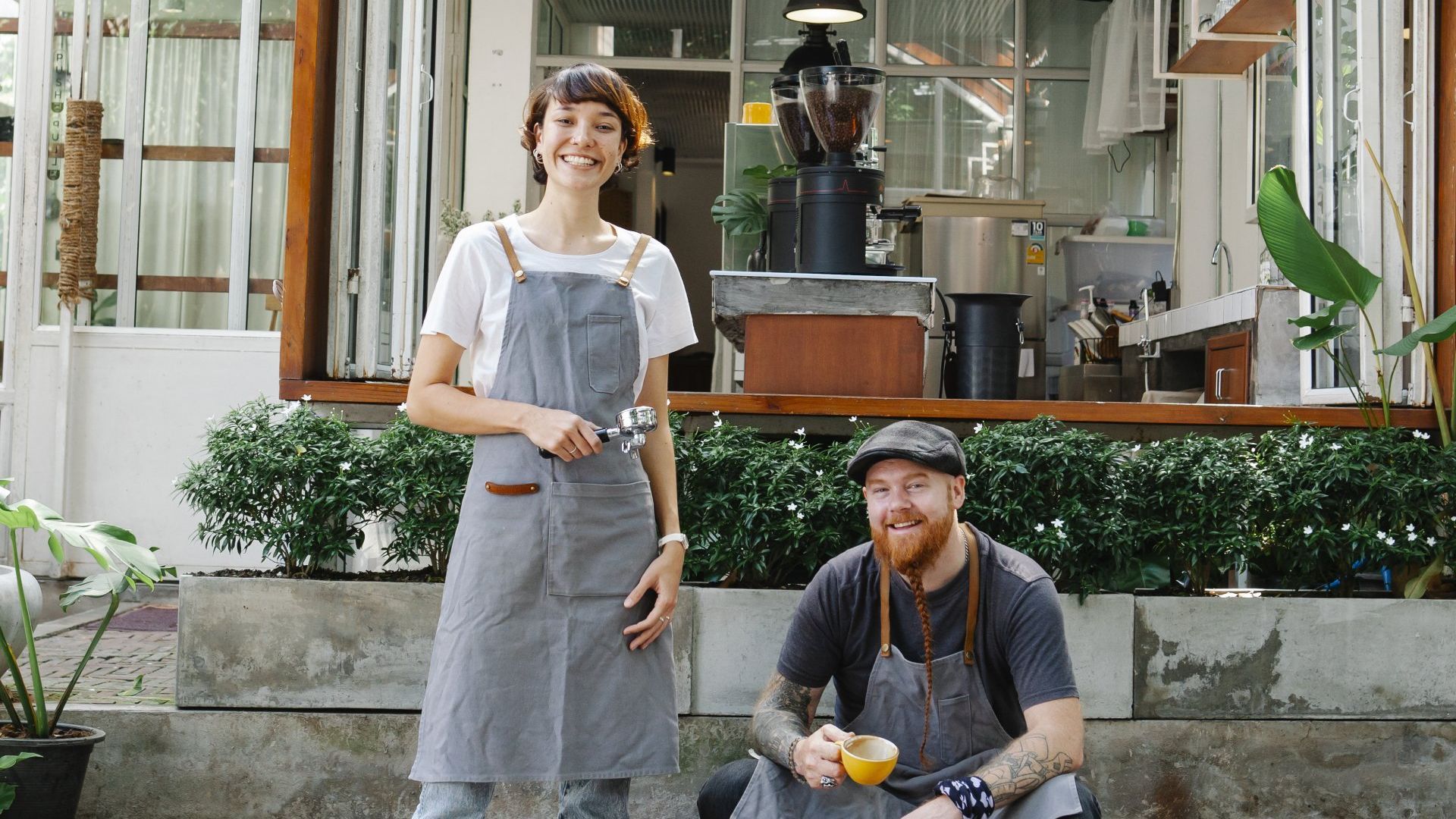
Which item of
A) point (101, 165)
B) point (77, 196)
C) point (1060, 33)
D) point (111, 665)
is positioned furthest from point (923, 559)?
point (1060, 33)

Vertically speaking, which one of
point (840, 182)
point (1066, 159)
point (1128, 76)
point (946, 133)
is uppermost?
point (1128, 76)

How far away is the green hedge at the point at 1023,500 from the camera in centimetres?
375

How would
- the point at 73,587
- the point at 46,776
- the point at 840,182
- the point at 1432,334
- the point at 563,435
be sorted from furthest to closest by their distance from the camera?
the point at 840,182, the point at 1432,334, the point at 73,587, the point at 46,776, the point at 563,435

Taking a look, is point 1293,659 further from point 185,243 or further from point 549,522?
point 185,243

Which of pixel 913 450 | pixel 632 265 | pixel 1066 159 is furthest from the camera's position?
pixel 1066 159

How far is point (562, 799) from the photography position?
94.8 inches

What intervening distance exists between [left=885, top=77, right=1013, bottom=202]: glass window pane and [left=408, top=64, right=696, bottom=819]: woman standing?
7964 millimetres

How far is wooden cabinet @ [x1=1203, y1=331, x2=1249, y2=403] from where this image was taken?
19.1ft

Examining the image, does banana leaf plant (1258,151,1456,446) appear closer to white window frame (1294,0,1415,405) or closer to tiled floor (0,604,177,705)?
white window frame (1294,0,1415,405)

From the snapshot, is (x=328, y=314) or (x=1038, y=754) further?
(x=328, y=314)

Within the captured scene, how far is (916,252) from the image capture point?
376 inches

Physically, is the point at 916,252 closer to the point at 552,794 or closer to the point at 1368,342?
the point at 1368,342

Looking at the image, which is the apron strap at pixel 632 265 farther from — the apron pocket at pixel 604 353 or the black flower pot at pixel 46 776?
the black flower pot at pixel 46 776

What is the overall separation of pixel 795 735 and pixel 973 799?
350 mm
